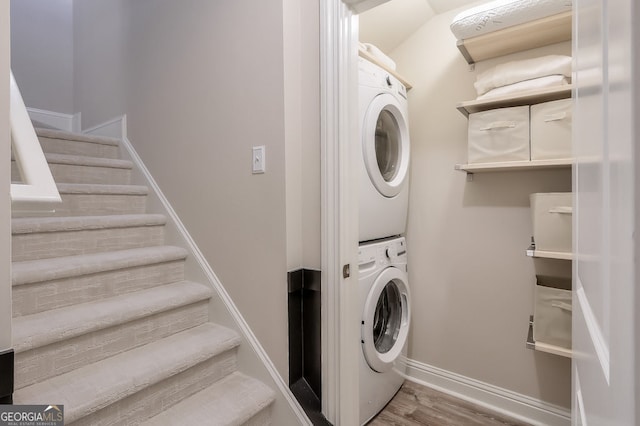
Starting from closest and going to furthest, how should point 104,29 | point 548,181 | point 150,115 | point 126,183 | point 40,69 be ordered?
point 548,181 → point 150,115 → point 126,183 → point 104,29 → point 40,69

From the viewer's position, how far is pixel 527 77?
1599 mm

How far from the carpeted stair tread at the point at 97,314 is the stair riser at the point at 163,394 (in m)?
0.29

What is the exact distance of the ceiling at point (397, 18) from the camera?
6.26 feet

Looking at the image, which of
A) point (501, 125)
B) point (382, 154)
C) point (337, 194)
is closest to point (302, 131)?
point (337, 194)

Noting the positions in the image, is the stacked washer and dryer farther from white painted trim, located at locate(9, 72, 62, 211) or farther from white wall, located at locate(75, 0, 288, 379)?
white painted trim, located at locate(9, 72, 62, 211)

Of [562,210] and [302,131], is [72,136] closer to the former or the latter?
[302,131]

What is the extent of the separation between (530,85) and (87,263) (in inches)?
87.7

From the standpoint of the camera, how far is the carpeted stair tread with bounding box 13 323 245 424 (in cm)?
100

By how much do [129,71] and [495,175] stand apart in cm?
245

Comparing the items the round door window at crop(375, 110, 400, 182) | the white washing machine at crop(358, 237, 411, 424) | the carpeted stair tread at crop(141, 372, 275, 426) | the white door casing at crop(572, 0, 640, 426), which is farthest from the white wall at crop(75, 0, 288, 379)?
the white door casing at crop(572, 0, 640, 426)

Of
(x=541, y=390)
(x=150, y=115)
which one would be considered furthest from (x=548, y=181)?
(x=150, y=115)

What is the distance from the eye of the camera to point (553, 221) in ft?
4.88

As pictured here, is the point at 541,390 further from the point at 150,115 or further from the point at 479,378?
the point at 150,115

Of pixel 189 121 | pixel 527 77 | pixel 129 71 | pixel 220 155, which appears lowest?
pixel 220 155
